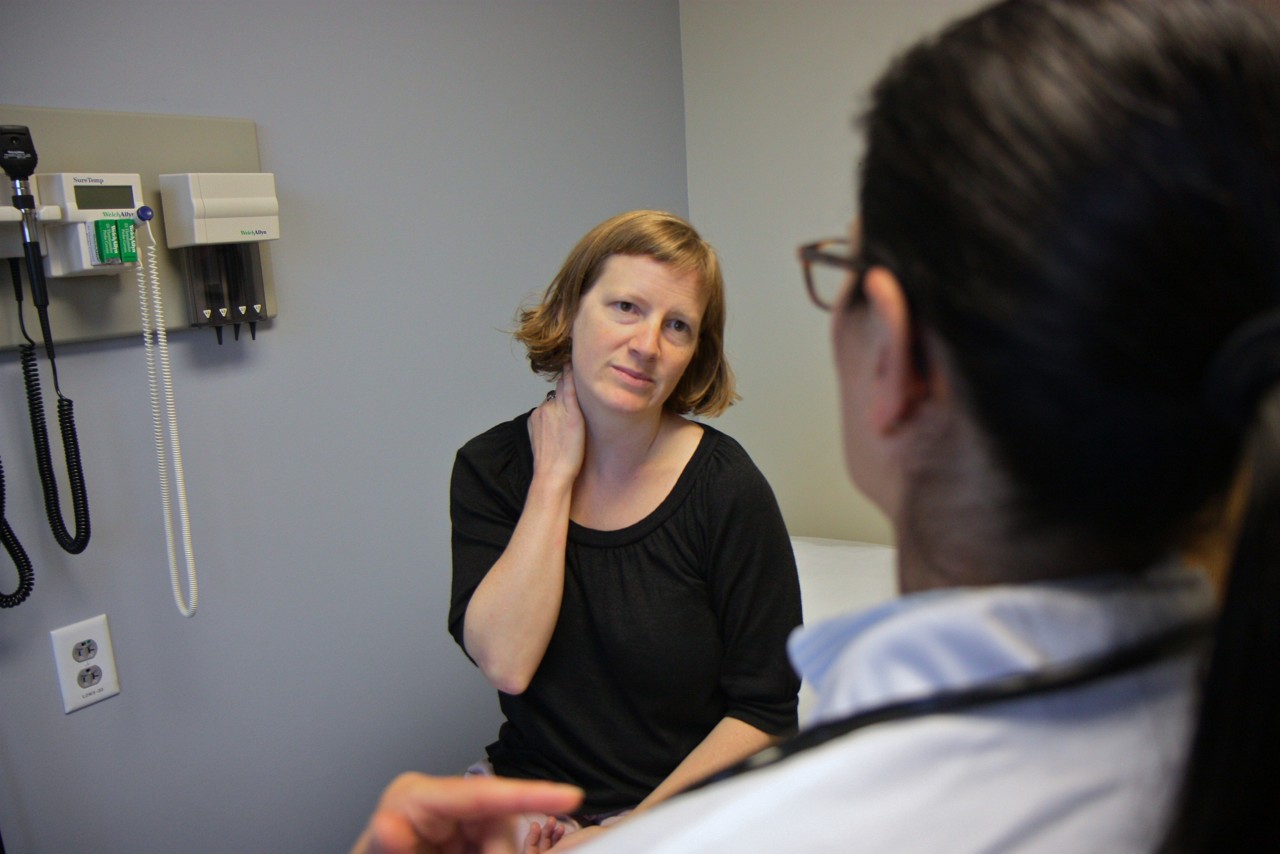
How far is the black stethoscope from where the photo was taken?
472 millimetres

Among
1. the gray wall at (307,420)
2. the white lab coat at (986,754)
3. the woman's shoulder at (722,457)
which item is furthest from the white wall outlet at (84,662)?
the white lab coat at (986,754)

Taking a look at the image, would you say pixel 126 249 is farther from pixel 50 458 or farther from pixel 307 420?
pixel 307 420

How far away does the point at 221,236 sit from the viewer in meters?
1.45

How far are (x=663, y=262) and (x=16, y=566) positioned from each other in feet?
3.36

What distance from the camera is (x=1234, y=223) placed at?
0.44 m

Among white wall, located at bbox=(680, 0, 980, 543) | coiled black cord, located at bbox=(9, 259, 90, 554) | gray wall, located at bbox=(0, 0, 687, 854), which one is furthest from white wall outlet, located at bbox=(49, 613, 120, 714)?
white wall, located at bbox=(680, 0, 980, 543)

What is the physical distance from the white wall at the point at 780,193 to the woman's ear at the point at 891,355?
1.83m

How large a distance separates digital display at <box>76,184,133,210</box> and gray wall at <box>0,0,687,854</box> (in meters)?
0.15

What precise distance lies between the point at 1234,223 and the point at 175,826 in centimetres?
171

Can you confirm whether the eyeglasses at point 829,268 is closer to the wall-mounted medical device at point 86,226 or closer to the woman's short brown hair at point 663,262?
the woman's short brown hair at point 663,262

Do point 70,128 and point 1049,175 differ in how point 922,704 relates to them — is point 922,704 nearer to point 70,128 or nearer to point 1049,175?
point 1049,175

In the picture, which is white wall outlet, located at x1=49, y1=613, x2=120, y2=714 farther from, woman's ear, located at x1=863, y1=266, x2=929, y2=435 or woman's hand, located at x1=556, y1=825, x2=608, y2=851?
woman's ear, located at x1=863, y1=266, x2=929, y2=435

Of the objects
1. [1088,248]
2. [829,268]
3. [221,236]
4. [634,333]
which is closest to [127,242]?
[221,236]

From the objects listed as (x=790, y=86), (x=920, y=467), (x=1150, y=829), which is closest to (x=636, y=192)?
(x=790, y=86)
